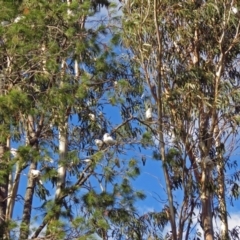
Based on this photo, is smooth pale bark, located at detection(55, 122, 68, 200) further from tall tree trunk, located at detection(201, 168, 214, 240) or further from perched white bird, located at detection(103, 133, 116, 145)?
tall tree trunk, located at detection(201, 168, 214, 240)

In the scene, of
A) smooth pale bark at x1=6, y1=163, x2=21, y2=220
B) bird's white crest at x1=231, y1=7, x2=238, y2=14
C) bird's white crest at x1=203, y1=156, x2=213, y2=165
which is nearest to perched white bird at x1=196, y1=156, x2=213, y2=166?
bird's white crest at x1=203, y1=156, x2=213, y2=165

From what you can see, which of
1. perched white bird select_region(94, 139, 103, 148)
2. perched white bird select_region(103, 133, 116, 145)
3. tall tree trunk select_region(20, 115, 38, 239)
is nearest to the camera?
tall tree trunk select_region(20, 115, 38, 239)

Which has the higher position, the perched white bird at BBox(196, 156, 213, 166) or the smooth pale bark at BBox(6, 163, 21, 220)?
the perched white bird at BBox(196, 156, 213, 166)

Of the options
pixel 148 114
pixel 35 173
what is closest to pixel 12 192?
pixel 35 173

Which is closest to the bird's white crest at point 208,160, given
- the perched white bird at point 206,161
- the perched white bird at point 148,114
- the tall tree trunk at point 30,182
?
the perched white bird at point 206,161

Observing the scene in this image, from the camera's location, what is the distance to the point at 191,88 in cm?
738

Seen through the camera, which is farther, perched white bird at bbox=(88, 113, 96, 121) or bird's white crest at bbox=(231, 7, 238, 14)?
bird's white crest at bbox=(231, 7, 238, 14)

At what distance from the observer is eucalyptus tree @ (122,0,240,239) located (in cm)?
688

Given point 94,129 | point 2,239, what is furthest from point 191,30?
point 2,239

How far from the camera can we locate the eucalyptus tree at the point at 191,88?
6.88 metres

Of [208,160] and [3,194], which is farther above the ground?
[208,160]

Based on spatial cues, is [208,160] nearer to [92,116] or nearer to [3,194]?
[92,116]

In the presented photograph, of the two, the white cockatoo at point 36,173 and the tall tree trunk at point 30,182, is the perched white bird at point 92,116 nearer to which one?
the tall tree trunk at point 30,182

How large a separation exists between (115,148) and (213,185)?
131 cm
